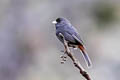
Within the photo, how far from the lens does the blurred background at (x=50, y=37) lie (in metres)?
16.5

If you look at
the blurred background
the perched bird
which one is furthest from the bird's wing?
the blurred background

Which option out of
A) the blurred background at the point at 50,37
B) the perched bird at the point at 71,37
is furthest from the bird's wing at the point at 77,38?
the blurred background at the point at 50,37

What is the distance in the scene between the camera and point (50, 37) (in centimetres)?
1745

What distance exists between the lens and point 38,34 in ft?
60.0

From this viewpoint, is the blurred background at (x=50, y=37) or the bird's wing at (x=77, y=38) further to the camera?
the blurred background at (x=50, y=37)

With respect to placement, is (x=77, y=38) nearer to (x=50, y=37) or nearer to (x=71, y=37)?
(x=71, y=37)

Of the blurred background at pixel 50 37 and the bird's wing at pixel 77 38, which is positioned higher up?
the bird's wing at pixel 77 38

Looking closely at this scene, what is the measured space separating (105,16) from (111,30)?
121cm

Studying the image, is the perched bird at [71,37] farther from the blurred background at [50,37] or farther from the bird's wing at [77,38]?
the blurred background at [50,37]

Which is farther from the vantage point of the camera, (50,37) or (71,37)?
(50,37)

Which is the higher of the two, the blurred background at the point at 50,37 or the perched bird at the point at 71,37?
the perched bird at the point at 71,37

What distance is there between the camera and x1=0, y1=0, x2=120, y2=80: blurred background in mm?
16531

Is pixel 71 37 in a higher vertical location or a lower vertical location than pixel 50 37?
higher

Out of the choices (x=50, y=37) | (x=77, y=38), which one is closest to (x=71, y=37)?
(x=77, y=38)
